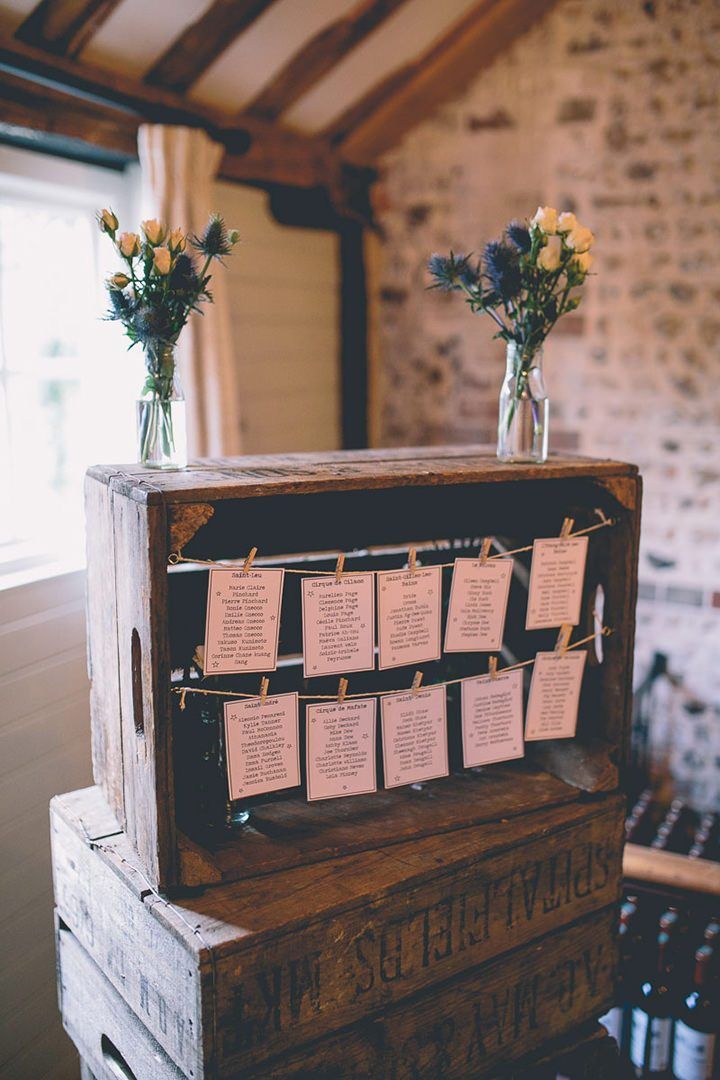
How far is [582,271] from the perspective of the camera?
1638 mm

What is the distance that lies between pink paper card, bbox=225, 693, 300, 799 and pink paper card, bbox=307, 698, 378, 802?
0.13ft

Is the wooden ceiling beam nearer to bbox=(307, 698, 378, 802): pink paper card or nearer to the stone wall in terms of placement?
the stone wall

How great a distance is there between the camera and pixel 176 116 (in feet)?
9.07

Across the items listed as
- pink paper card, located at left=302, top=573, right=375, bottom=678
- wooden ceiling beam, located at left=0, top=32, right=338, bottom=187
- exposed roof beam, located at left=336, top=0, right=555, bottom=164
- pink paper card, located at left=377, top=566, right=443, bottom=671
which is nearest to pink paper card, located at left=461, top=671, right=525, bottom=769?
pink paper card, located at left=377, top=566, right=443, bottom=671

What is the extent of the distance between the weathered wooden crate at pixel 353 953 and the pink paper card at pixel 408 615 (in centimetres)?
31

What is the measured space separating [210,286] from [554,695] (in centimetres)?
176

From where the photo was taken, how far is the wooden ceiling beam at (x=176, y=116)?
2260 mm

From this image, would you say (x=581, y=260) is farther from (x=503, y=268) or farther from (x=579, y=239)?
(x=503, y=268)

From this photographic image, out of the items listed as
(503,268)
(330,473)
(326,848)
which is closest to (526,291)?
(503,268)

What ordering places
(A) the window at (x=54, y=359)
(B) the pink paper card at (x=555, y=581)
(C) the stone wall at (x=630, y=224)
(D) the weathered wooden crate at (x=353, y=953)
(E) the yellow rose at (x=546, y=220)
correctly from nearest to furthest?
(D) the weathered wooden crate at (x=353, y=953)
(E) the yellow rose at (x=546, y=220)
(B) the pink paper card at (x=555, y=581)
(A) the window at (x=54, y=359)
(C) the stone wall at (x=630, y=224)

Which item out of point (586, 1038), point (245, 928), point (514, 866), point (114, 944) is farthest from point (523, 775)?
point (114, 944)

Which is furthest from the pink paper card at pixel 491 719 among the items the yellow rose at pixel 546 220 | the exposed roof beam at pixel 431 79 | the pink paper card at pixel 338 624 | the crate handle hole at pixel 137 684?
the exposed roof beam at pixel 431 79

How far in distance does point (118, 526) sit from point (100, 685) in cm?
32

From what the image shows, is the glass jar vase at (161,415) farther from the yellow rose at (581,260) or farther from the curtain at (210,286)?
the curtain at (210,286)
